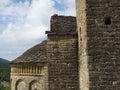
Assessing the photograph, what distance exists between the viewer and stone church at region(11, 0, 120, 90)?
980 cm

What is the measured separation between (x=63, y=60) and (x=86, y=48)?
215cm

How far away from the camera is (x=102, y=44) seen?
32.5 ft

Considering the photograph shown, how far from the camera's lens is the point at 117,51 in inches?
388

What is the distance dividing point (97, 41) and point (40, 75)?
37.4ft

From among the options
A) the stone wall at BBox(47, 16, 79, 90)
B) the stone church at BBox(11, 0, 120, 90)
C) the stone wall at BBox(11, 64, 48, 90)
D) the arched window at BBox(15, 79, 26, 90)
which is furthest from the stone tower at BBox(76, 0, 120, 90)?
the arched window at BBox(15, 79, 26, 90)

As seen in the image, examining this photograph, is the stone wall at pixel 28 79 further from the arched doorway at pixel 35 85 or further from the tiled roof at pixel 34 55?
the tiled roof at pixel 34 55

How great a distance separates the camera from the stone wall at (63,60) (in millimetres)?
11953

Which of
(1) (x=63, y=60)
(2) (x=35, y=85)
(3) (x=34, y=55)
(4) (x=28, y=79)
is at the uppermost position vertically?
(3) (x=34, y=55)

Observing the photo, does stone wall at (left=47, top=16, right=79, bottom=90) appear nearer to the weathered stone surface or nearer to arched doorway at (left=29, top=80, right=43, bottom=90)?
the weathered stone surface

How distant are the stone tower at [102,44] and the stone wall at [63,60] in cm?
188

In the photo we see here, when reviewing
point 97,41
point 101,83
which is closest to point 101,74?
point 101,83

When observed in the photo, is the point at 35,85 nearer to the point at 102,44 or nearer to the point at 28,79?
the point at 28,79

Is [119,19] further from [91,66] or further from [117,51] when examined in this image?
[91,66]

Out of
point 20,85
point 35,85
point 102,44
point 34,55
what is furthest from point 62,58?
point 20,85
